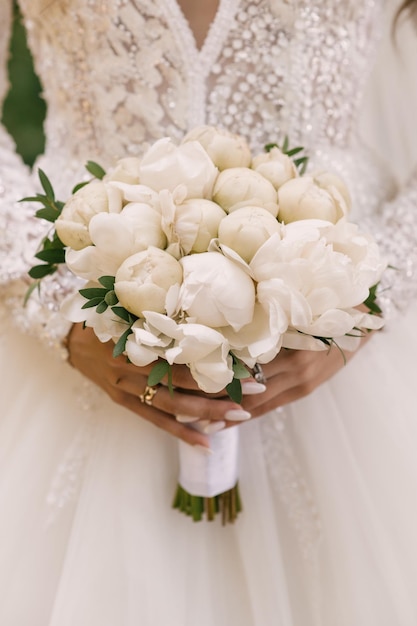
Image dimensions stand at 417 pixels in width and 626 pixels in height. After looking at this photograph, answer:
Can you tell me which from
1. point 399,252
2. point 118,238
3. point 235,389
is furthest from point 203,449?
point 399,252

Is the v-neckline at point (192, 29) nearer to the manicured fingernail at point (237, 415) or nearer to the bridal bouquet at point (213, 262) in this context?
the bridal bouquet at point (213, 262)

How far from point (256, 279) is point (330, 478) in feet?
1.15

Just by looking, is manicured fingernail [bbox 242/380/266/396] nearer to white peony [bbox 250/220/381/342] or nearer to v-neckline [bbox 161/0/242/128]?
white peony [bbox 250/220/381/342]

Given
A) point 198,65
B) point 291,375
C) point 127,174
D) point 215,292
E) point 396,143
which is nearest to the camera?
point 215,292

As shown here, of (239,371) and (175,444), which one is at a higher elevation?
(239,371)

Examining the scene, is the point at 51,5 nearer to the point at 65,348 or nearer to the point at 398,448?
the point at 65,348

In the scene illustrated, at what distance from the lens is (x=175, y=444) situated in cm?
78

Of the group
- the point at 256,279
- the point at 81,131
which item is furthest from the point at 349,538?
the point at 81,131

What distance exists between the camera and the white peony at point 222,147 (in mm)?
569

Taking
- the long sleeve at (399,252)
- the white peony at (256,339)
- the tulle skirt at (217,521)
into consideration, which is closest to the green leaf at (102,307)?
the white peony at (256,339)

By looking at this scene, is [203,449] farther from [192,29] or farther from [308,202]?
[192,29]

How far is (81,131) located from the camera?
841 mm

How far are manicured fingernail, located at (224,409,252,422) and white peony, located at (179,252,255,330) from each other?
0.17 m

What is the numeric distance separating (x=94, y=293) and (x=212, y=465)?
0.29 m
